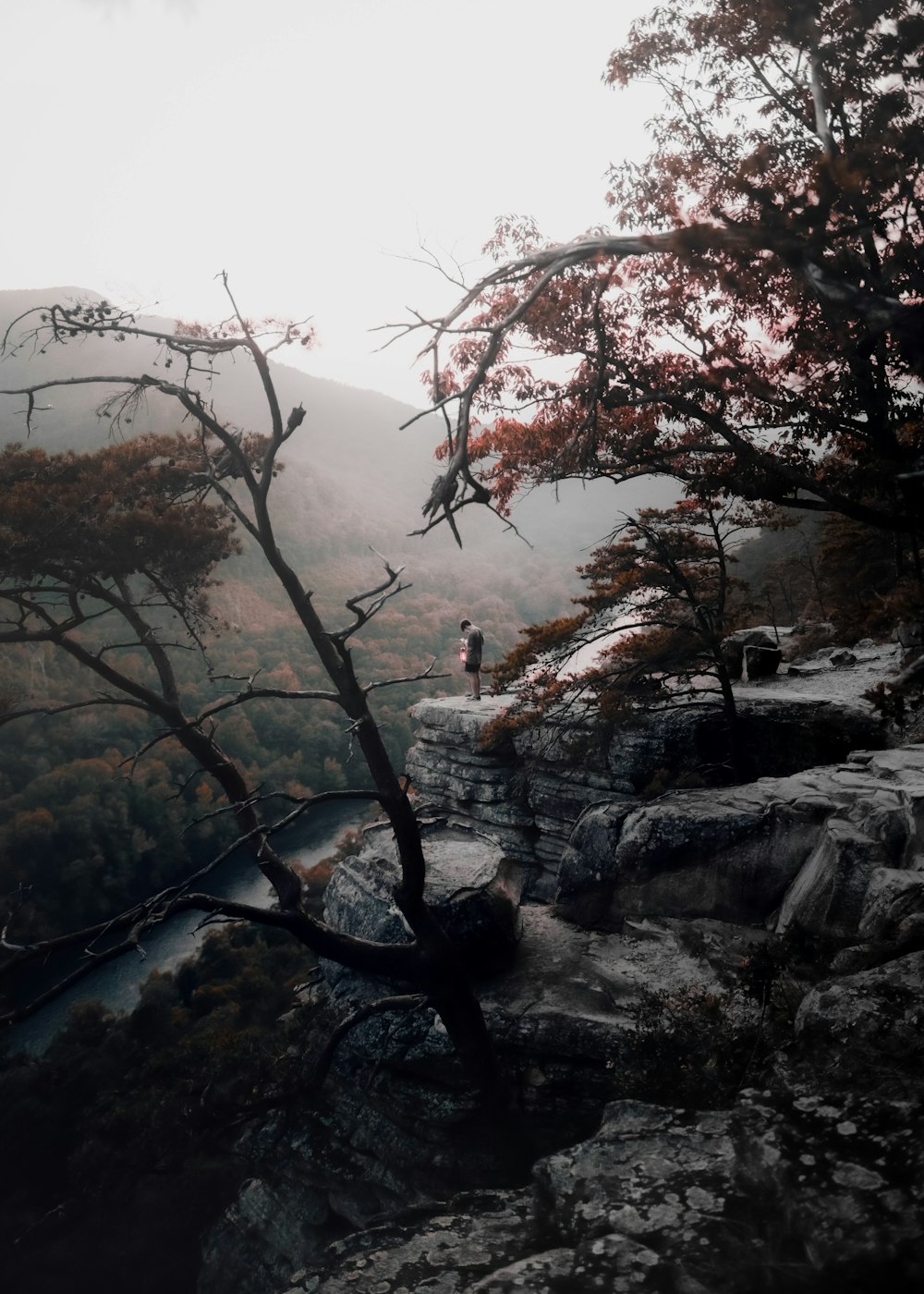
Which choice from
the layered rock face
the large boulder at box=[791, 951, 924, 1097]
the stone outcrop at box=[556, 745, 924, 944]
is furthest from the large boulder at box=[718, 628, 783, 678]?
the large boulder at box=[791, 951, 924, 1097]

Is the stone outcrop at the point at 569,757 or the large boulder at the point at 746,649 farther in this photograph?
the large boulder at the point at 746,649

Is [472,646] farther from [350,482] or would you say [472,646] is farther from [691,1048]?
[350,482]

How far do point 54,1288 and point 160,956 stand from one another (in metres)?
18.9

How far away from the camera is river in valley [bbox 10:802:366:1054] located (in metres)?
25.0

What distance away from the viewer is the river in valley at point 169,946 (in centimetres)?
2503

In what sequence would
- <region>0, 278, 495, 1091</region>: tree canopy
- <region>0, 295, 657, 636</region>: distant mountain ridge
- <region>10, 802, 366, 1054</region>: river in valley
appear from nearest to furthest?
<region>0, 278, 495, 1091</region>: tree canopy < <region>10, 802, 366, 1054</region>: river in valley < <region>0, 295, 657, 636</region>: distant mountain ridge

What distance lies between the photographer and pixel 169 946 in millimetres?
30125

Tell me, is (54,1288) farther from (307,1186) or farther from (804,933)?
(804,933)

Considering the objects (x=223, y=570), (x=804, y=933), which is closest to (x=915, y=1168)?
(x=804, y=933)

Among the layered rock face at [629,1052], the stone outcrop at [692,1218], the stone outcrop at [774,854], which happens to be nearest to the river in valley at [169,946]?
the layered rock face at [629,1052]

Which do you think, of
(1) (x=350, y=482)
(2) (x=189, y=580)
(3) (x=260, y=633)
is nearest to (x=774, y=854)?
(2) (x=189, y=580)

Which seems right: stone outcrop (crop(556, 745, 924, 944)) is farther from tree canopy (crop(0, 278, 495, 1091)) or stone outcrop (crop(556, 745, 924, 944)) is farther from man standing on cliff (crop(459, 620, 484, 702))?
man standing on cliff (crop(459, 620, 484, 702))

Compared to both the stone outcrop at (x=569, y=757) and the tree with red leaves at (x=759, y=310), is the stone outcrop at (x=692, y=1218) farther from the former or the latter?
the stone outcrop at (x=569, y=757)

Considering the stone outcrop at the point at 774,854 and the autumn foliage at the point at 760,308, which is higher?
the autumn foliage at the point at 760,308
